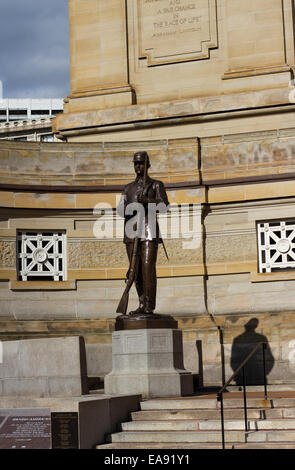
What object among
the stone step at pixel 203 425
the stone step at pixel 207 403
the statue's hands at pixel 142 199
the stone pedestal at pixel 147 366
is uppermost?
the statue's hands at pixel 142 199

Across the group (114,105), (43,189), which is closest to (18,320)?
(43,189)

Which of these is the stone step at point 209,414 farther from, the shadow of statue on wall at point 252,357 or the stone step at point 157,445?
the shadow of statue on wall at point 252,357

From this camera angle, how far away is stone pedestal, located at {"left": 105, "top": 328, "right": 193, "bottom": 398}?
16984 mm

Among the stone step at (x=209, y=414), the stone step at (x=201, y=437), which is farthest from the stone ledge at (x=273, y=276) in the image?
the stone step at (x=201, y=437)

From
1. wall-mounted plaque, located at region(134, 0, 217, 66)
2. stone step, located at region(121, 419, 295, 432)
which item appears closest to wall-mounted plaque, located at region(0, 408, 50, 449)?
stone step, located at region(121, 419, 295, 432)

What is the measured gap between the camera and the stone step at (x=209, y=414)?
14.9 meters

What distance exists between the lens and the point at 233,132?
2417 centimetres

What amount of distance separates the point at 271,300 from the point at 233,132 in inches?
188

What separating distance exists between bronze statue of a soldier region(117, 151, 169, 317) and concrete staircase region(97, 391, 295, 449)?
2.35 m

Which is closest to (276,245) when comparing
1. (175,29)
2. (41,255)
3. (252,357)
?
(252,357)

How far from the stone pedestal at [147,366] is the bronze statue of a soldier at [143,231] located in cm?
68

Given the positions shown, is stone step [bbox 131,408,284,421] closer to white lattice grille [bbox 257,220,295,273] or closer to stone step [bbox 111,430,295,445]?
stone step [bbox 111,430,295,445]

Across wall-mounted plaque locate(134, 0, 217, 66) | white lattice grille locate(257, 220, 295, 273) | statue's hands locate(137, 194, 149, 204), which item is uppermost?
wall-mounted plaque locate(134, 0, 217, 66)
